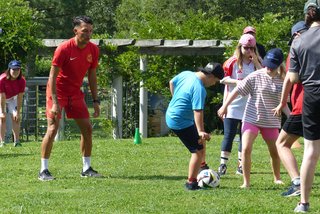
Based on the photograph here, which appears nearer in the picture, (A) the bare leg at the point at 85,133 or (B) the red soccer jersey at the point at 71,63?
(B) the red soccer jersey at the point at 71,63

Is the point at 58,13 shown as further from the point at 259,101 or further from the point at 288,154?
the point at 288,154

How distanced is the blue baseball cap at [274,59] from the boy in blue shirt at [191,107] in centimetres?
53

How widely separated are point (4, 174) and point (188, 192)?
2.83 m

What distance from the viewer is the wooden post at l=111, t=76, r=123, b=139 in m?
19.5

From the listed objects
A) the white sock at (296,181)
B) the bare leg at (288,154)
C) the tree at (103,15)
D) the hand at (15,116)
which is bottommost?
the white sock at (296,181)

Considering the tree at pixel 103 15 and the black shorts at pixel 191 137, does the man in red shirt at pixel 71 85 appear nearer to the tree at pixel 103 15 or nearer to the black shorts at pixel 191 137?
the black shorts at pixel 191 137

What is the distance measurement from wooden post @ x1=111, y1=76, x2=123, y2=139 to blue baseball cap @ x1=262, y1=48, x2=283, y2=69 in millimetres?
10828

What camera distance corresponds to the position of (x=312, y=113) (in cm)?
712

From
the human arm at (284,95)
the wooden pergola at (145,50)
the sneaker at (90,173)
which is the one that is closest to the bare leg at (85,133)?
the sneaker at (90,173)

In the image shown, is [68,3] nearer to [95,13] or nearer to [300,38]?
[95,13]

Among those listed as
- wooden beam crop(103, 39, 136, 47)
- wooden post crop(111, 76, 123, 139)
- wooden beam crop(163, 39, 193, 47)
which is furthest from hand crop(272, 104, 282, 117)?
wooden post crop(111, 76, 123, 139)

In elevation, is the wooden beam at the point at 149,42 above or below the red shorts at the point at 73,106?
above

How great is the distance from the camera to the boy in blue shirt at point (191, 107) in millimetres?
8641

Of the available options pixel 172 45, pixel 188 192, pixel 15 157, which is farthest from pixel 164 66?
pixel 188 192
